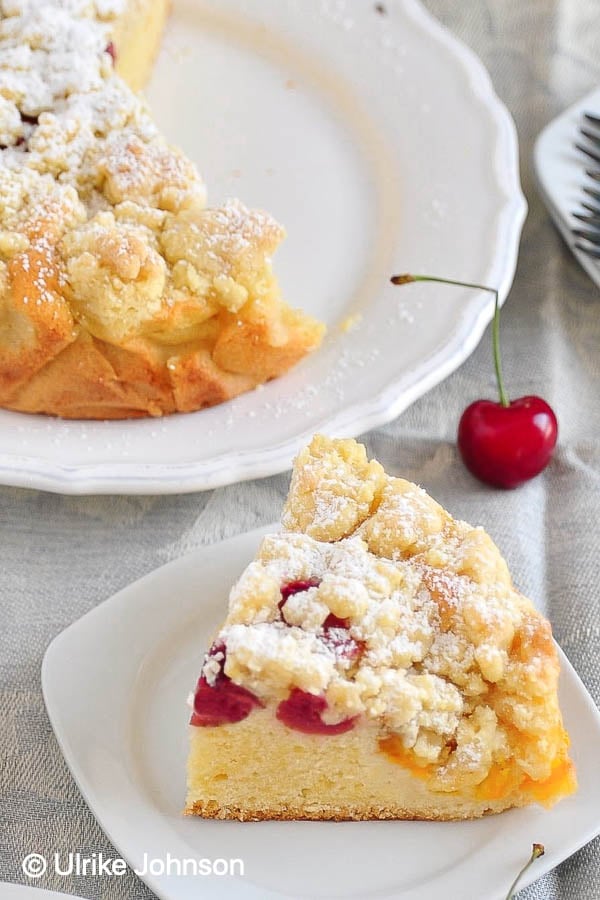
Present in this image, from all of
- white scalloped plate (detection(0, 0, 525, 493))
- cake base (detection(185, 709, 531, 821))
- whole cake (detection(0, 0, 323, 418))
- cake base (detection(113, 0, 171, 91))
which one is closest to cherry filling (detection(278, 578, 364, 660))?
cake base (detection(185, 709, 531, 821))

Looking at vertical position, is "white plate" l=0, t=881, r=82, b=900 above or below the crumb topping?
below

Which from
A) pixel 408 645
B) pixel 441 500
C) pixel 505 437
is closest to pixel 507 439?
pixel 505 437

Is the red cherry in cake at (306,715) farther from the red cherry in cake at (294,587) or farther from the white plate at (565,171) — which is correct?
the white plate at (565,171)

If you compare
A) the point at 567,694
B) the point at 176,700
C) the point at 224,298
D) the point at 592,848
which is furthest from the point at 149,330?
the point at 592,848

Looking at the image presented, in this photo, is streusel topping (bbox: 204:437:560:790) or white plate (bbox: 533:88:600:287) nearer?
streusel topping (bbox: 204:437:560:790)

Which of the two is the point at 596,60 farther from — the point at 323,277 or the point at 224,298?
the point at 224,298

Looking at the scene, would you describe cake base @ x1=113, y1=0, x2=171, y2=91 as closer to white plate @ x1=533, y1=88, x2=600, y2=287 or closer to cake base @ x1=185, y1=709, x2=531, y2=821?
white plate @ x1=533, y1=88, x2=600, y2=287

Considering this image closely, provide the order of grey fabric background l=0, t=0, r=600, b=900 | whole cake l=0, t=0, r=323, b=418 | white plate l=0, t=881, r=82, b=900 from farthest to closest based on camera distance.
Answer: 1. whole cake l=0, t=0, r=323, b=418
2. grey fabric background l=0, t=0, r=600, b=900
3. white plate l=0, t=881, r=82, b=900
